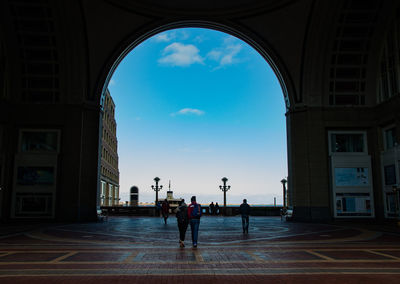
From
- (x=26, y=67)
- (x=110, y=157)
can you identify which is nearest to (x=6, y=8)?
(x=26, y=67)

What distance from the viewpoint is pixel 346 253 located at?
37.5ft

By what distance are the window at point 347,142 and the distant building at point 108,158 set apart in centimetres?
4090

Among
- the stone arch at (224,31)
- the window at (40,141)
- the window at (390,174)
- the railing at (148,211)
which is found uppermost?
the stone arch at (224,31)

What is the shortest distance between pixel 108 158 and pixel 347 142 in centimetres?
5070

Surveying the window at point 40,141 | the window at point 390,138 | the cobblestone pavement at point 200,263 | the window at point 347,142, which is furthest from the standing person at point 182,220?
the window at point 390,138

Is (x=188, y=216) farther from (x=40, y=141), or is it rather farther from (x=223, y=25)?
(x=223, y=25)

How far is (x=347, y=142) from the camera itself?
31125 mm

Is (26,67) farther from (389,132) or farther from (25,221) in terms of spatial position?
(389,132)

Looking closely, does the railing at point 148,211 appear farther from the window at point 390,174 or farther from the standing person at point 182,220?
the standing person at point 182,220

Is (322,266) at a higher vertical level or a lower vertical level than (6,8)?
lower

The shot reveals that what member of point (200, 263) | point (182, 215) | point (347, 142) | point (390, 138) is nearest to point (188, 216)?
point (182, 215)

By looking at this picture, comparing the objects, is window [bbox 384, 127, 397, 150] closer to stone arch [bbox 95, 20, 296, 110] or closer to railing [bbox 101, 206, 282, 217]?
stone arch [bbox 95, 20, 296, 110]

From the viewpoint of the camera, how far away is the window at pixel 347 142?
101 feet
